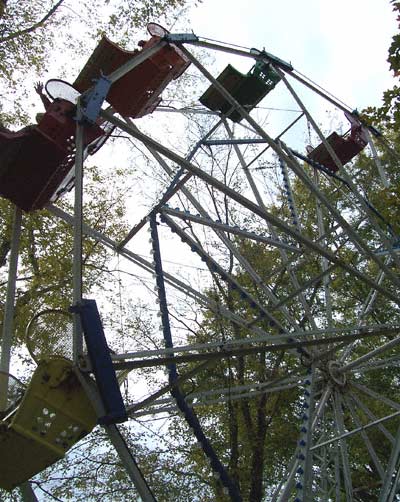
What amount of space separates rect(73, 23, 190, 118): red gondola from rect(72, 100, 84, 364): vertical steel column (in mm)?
1874

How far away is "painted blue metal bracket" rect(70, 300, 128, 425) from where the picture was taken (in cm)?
458

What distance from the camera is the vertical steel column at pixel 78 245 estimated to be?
475 centimetres

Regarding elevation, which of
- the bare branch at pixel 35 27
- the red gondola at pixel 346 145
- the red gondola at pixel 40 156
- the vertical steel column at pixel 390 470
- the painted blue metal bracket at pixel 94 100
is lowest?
the vertical steel column at pixel 390 470

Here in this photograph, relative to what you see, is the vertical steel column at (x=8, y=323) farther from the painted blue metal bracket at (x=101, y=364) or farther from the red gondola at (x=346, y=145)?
the red gondola at (x=346, y=145)

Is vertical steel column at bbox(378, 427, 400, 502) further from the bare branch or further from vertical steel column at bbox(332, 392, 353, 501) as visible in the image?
the bare branch

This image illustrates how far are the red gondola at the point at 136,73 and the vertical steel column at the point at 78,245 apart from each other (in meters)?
1.87

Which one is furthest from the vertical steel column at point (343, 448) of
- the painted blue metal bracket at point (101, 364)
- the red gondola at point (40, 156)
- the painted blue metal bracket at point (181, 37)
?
the painted blue metal bracket at point (181, 37)

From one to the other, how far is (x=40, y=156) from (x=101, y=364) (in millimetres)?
3094

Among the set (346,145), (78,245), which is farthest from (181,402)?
(346,145)

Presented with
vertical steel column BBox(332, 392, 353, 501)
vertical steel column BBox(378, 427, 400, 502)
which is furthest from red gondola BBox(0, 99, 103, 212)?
vertical steel column BBox(332, 392, 353, 501)

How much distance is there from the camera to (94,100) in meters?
5.89

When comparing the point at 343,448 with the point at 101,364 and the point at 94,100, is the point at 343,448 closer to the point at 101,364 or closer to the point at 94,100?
the point at 101,364

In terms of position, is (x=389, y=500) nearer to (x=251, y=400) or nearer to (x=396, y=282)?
(x=396, y=282)

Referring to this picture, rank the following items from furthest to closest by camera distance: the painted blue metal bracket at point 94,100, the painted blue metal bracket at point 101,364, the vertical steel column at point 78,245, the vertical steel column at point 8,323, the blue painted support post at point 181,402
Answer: the blue painted support post at point 181,402 < the painted blue metal bracket at point 94,100 < the vertical steel column at point 8,323 < the vertical steel column at point 78,245 < the painted blue metal bracket at point 101,364
